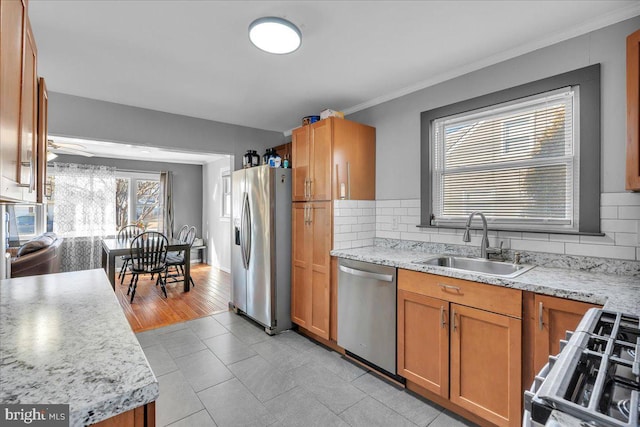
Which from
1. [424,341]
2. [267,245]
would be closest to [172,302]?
[267,245]

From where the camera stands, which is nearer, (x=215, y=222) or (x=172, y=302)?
(x=172, y=302)

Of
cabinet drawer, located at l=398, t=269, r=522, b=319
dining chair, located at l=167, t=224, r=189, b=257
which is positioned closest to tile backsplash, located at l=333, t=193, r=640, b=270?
cabinet drawer, located at l=398, t=269, r=522, b=319

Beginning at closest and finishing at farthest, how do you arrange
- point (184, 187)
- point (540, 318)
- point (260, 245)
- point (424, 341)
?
point (540, 318) → point (424, 341) → point (260, 245) → point (184, 187)

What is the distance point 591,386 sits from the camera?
0.68m

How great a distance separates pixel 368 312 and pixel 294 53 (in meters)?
2.04

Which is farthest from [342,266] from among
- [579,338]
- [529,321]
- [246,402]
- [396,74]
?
[579,338]

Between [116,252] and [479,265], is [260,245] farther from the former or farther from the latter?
[116,252]

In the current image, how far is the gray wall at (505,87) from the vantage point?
5.83 ft

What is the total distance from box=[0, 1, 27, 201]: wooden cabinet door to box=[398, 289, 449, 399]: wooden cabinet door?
6.80ft

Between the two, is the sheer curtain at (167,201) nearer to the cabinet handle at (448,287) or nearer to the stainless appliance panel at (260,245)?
the stainless appliance panel at (260,245)

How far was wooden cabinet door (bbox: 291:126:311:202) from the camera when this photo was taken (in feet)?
10.1

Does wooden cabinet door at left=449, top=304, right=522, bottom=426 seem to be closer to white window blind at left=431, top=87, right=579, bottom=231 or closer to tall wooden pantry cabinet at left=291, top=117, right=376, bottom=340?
white window blind at left=431, top=87, right=579, bottom=231

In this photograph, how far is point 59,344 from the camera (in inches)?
37.4

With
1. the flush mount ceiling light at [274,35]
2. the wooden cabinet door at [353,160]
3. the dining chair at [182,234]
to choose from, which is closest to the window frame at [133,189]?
the dining chair at [182,234]
